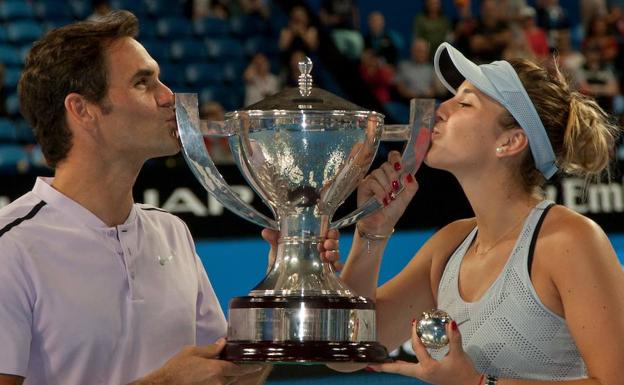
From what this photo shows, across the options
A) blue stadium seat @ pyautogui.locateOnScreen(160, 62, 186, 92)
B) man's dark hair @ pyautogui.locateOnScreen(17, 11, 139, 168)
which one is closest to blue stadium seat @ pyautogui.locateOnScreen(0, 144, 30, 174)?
blue stadium seat @ pyautogui.locateOnScreen(160, 62, 186, 92)

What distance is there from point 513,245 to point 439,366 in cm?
48

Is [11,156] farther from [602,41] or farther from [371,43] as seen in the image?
[602,41]

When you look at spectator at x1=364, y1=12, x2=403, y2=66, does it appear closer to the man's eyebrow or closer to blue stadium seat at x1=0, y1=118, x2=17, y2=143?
blue stadium seat at x1=0, y1=118, x2=17, y2=143

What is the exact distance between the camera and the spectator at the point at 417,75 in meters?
9.44

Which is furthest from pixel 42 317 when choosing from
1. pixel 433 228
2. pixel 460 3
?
pixel 460 3

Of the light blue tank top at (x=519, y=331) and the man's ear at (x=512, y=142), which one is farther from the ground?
the man's ear at (x=512, y=142)

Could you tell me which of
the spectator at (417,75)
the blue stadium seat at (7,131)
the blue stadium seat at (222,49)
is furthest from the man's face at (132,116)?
the blue stadium seat at (222,49)

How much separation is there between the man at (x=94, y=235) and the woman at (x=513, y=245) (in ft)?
1.60

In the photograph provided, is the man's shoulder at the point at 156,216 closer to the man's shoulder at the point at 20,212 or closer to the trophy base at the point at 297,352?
the man's shoulder at the point at 20,212

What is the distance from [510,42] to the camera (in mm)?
9250

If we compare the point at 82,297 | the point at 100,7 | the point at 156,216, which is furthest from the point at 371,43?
the point at 82,297

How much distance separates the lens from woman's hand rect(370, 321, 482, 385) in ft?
7.64

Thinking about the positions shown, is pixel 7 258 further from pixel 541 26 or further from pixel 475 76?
pixel 541 26

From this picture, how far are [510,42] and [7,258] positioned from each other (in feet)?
23.7
